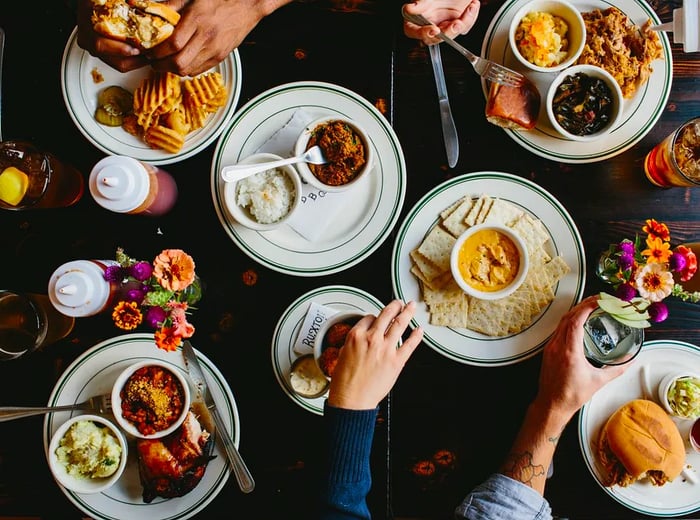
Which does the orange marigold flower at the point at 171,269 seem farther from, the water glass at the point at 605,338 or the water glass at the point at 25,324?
the water glass at the point at 605,338

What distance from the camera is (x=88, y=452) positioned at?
1.78 m

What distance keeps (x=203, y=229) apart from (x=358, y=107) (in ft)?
2.31

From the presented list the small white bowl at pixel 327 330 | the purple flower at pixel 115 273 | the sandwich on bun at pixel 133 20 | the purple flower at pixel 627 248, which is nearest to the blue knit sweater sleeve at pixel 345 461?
the small white bowl at pixel 327 330

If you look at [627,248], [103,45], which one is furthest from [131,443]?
[627,248]

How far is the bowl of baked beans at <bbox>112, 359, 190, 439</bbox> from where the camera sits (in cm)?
177

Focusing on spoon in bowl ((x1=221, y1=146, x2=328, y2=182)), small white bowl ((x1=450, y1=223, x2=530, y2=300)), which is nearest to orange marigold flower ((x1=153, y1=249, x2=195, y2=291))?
spoon in bowl ((x1=221, y1=146, x2=328, y2=182))

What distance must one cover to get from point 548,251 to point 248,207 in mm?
1083

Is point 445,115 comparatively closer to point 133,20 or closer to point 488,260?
point 488,260

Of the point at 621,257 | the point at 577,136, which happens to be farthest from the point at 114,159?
the point at 621,257

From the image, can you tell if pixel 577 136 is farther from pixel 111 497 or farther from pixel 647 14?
pixel 111 497

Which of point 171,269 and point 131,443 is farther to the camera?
point 131,443

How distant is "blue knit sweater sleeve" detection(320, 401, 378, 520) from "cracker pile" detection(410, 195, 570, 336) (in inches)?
18.0

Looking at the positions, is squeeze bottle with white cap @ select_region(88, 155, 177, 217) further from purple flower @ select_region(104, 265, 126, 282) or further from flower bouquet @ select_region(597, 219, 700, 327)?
flower bouquet @ select_region(597, 219, 700, 327)

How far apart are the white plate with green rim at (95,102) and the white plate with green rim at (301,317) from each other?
2.13 feet
